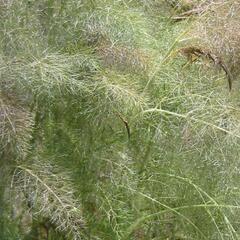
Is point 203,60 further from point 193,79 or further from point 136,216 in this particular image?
point 136,216

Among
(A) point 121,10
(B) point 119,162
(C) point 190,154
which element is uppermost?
(A) point 121,10

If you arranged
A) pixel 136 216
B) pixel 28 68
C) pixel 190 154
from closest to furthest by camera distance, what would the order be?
pixel 28 68
pixel 190 154
pixel 136 216

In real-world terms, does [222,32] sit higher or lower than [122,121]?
higher

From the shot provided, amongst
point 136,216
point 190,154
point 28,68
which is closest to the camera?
point 28,68

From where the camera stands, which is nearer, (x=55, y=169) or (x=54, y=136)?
(x=55, y=169)

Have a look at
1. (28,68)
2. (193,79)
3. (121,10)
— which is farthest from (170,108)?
(28,68)

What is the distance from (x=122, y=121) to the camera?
12.4 ft

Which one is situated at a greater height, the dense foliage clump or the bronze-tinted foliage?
the bronze-tinted foliage

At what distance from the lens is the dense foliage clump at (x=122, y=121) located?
11.8 feet

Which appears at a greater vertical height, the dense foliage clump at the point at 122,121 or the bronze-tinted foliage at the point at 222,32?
the bronze-tinted foliage at the point at 222,32

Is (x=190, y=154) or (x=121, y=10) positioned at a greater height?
(x=121, y=10)

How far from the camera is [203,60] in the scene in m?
3.92

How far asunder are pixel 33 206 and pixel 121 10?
1.30 meters

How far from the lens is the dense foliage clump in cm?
360
